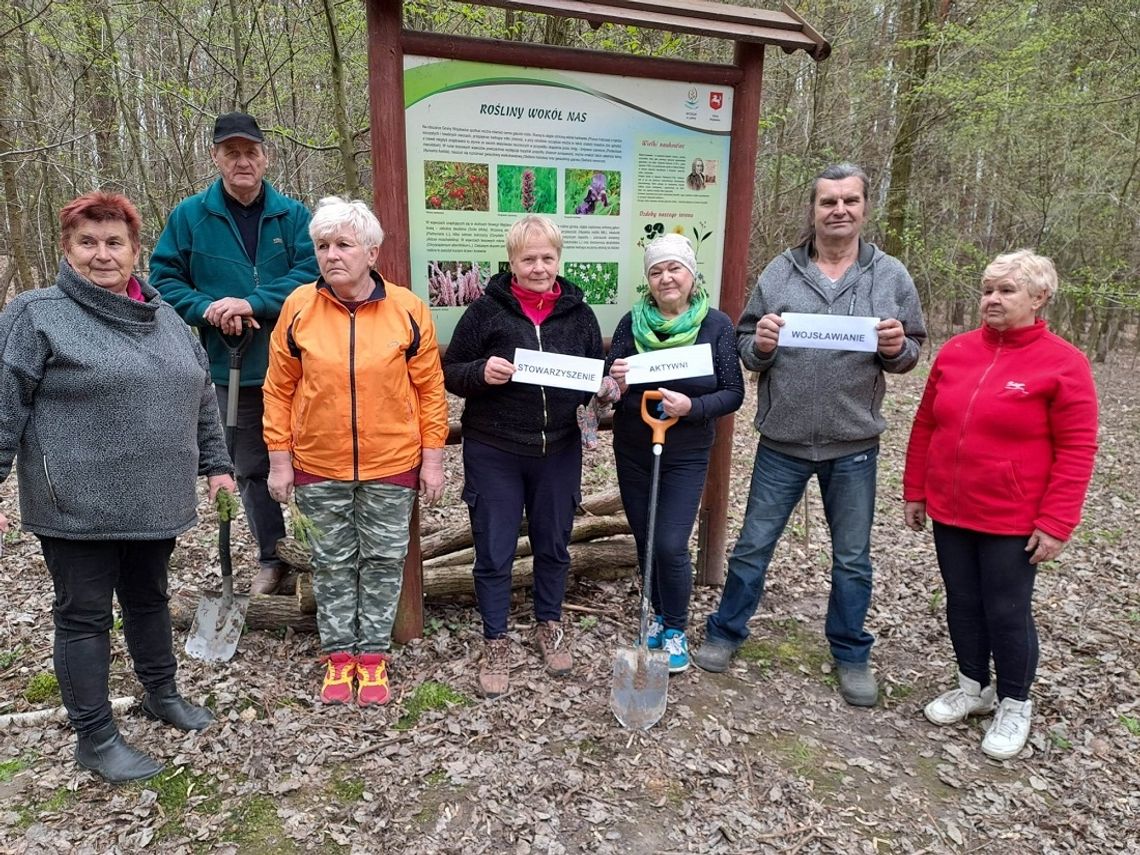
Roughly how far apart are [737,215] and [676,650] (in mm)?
2432

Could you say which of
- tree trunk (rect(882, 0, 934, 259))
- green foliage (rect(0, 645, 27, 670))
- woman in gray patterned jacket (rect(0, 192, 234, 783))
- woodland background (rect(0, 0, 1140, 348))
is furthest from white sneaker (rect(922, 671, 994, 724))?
tree trunk (rect(882, 0, 934, 259))

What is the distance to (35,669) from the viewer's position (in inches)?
144

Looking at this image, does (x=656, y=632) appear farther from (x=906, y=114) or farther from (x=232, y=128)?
(x=906, y=114)

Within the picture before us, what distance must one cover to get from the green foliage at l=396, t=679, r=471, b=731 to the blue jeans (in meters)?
1.43

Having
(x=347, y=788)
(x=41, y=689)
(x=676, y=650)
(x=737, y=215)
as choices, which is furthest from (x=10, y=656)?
(x=737, y=215)

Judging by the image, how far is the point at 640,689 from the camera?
3332 millimetres

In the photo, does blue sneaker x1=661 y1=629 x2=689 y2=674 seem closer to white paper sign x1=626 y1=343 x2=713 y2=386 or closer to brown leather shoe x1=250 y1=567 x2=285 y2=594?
white paper sign x1=626 y1=343 x2=713 y2=386

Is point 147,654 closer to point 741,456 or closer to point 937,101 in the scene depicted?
point 741,456

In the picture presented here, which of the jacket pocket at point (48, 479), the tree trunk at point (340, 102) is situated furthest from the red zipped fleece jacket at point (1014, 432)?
the tree trunk at point (340, 102)

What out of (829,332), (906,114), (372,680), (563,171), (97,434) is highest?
(906,114)

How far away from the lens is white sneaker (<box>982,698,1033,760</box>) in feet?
10.7

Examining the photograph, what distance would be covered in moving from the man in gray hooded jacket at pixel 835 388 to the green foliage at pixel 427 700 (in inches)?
61.4

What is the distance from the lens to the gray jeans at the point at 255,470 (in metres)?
3.88

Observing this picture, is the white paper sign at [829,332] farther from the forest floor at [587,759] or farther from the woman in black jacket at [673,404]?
the forest floor at [587,759]
